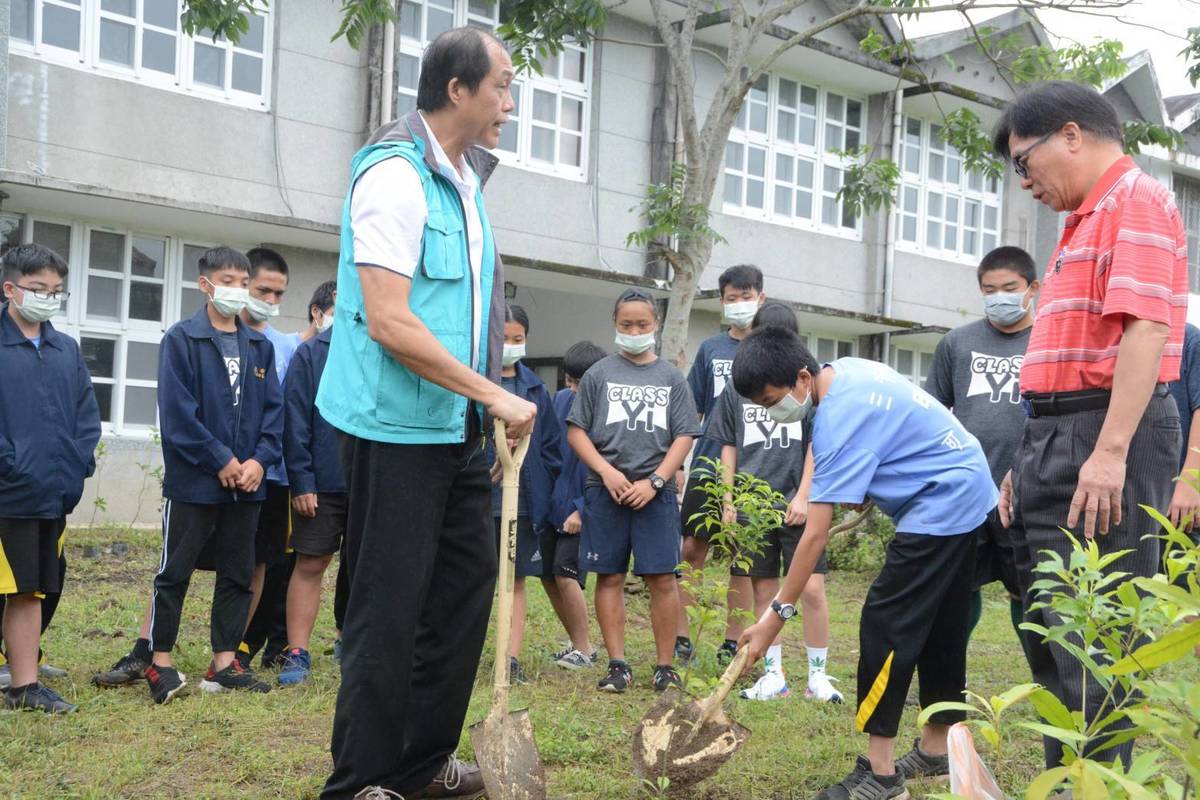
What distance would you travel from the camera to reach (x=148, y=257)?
37.7 ft

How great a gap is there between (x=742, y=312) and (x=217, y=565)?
327 cm

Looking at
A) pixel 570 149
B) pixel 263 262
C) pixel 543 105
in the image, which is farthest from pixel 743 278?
pixel 570 149

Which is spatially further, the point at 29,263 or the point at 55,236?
the point at 55,236

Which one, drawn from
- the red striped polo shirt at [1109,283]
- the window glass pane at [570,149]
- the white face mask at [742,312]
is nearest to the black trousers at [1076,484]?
the red striped polo shirt at [1109,283]

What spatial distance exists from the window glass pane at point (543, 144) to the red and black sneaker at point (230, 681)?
9.40 m

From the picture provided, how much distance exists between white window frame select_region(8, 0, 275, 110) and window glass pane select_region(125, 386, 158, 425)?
2.86 m

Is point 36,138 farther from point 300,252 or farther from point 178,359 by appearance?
point 178,359

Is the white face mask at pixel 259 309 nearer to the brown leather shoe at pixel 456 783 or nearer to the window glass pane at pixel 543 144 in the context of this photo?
the brown leather shoe at pixel 456 783

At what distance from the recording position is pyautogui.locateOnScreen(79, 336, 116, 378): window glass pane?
11133mm

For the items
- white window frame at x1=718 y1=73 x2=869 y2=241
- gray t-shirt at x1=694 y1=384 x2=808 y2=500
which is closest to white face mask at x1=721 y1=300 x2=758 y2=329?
gray t-shirt at x1=694 y1=384 x2=808 y2=500

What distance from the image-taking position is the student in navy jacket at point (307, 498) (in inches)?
228

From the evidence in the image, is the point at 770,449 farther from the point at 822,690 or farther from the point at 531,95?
the point at 531,95

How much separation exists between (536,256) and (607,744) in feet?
31.4

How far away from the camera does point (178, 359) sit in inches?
214
